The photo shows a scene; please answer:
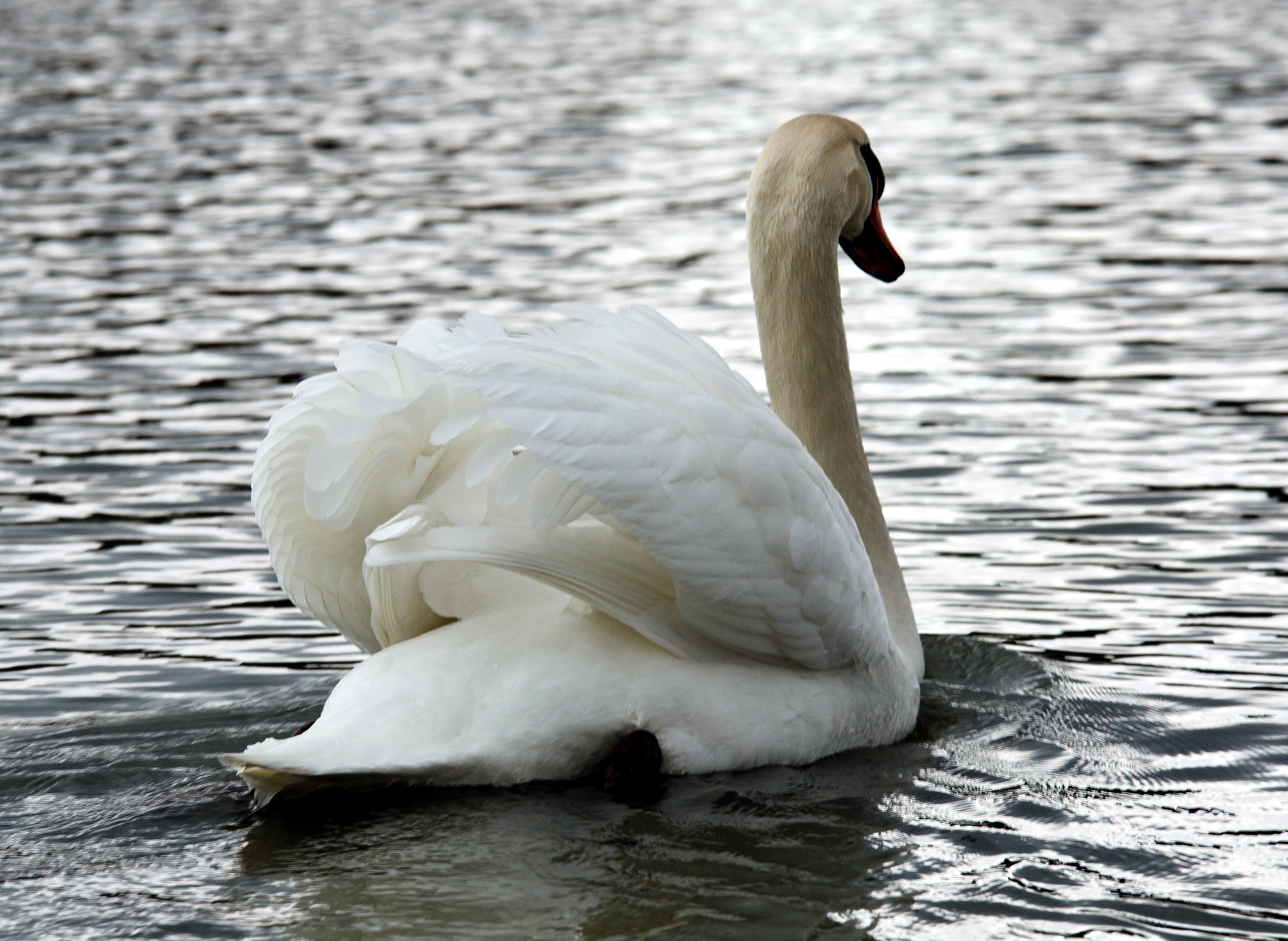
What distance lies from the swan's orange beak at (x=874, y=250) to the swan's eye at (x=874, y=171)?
2.6 inches

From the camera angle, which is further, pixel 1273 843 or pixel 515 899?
pixel 1273 843

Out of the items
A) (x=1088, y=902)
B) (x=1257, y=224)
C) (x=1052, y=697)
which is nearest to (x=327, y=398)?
(x=1088, y=902)

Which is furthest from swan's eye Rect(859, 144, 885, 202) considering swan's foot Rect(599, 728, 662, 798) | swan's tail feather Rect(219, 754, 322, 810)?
swan's tail feather Rect(219, 754, 322, 810)

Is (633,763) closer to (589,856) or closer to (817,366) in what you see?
(589,856)

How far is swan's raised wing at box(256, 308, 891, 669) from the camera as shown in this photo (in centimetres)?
438

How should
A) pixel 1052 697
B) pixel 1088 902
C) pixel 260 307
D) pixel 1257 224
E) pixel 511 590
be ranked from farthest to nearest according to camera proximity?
pixel 1257 224 → pixel 260 307 → pixel 1052 697 → pixel 511 590 → pixel 1088 902

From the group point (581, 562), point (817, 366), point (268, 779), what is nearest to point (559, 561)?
point (581, 562)

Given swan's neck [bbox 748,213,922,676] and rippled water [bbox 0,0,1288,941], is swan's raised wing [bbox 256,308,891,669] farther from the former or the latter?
swan's neck [bbox 748,213,922,676]

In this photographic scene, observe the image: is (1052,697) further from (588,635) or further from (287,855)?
(287,855)

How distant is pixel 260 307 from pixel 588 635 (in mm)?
8351

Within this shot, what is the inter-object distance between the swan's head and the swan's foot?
5.74ft

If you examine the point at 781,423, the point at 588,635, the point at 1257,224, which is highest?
the point at 781,423

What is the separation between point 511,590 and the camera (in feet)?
16.4

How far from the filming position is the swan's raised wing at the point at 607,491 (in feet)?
14.4
